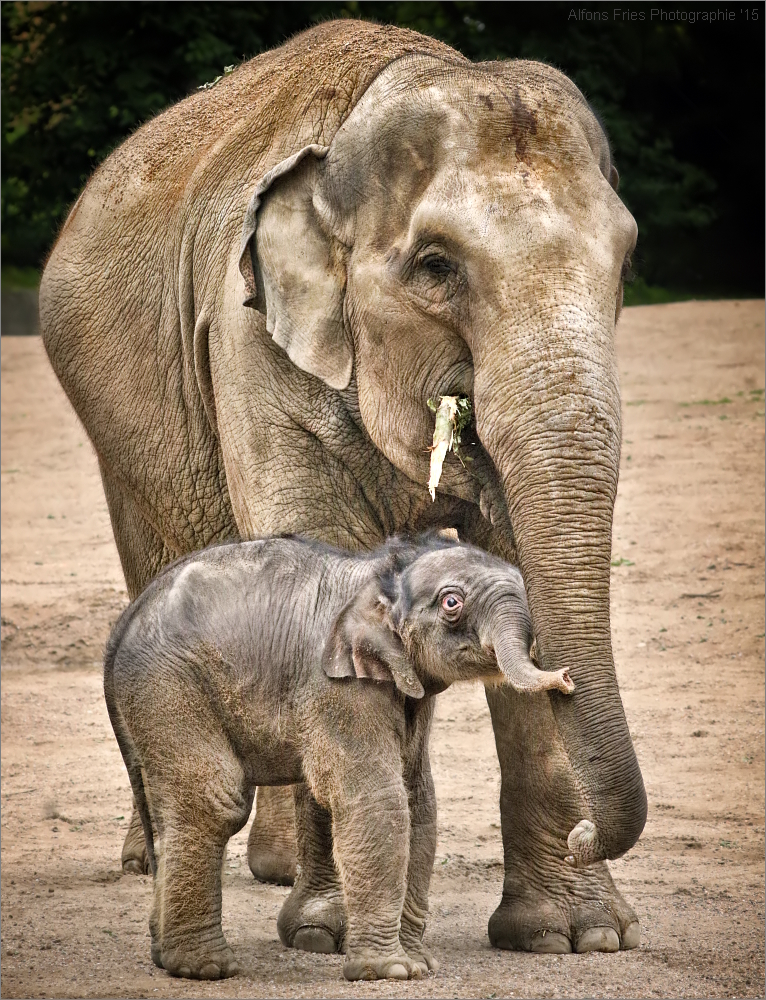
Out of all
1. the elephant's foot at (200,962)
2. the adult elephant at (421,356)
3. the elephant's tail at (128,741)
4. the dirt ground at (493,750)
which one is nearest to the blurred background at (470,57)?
the dirt ground at (493,750)

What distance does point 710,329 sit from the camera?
1642cm

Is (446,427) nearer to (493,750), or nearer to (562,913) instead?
(562,913)

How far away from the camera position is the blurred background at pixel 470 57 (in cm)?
1755

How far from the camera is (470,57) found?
58.8ft

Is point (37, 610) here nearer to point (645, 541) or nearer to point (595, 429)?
point (645, 541)

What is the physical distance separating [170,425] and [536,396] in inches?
85.7

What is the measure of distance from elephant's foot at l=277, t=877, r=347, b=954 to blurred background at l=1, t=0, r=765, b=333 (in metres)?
12.5

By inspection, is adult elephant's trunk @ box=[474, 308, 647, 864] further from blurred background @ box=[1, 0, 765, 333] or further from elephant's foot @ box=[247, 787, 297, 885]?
blurred background @ box=[1, 0, 765, 333]

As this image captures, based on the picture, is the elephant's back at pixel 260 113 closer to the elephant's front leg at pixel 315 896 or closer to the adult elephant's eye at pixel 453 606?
the adult elephant's eye at pixel 453 606

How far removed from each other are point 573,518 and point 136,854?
3045 millimetres

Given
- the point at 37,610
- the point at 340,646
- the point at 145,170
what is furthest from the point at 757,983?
the point at 37,610

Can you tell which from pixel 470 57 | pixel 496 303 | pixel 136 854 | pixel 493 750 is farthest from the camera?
pixel 470 57

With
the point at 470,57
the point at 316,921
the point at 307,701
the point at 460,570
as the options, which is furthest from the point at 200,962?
the point at 470,57

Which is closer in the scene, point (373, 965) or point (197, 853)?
point (373, 965)
